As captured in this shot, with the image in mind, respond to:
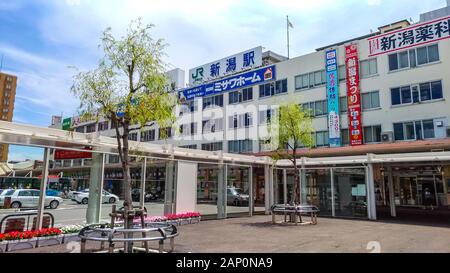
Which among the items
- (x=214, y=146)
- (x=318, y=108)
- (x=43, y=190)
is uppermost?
(x=318, y=108)

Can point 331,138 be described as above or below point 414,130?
below

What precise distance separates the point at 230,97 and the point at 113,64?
87.1 feet

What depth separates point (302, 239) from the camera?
1009 centimetres

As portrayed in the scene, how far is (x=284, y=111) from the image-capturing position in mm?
14664

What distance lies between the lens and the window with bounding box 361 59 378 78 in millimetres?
24117

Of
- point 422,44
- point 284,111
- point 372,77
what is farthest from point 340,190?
point 422,44

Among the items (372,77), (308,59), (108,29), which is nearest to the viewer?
(108,29)

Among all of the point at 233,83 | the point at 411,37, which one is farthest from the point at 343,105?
the point at 233,83

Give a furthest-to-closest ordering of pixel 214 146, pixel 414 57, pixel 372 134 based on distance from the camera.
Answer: pixel 214 146
pixel 372 134
pixel 414 57

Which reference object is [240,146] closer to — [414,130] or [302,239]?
[414,130]

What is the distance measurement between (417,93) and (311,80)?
8011 mm

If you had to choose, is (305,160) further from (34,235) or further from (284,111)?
(34,235)

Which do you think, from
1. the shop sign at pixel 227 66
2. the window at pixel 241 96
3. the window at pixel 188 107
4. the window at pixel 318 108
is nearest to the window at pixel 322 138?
the window at pixel 318 108
